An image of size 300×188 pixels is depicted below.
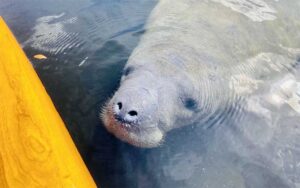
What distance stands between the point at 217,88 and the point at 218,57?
0.30 m

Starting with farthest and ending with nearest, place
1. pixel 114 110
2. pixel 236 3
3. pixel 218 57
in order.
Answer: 1. pixel 236 3
2. pixel 218 57
3. pixel 114 110

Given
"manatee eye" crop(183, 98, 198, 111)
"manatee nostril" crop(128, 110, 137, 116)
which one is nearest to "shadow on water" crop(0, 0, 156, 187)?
"manatee nostril" crop(128, 110, 137, 116)

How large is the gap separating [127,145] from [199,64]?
0.92m

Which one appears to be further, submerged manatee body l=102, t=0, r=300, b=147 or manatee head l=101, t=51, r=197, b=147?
submerged manatee body l=102, t=0, r=300, b=147

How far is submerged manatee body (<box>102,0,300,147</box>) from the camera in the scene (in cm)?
256

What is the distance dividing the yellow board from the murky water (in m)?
0.66

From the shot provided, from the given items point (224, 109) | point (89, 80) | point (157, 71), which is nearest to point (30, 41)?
point (89, 80)

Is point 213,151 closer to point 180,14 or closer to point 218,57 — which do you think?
point 218,57

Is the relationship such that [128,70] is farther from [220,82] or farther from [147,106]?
[220,82]

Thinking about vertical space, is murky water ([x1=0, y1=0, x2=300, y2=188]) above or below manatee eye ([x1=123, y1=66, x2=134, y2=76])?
below

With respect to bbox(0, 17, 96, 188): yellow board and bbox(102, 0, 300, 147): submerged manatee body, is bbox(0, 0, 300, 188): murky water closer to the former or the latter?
bbox(102, 0, 300, 147): submerged manatee body

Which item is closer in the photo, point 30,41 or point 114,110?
point 114,110

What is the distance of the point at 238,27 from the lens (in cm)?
358

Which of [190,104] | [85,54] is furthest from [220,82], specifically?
[85,54]
